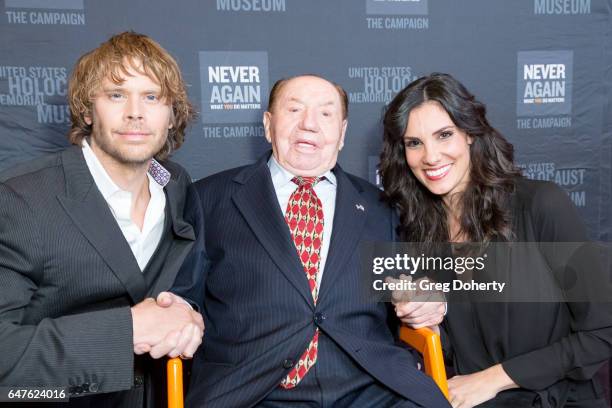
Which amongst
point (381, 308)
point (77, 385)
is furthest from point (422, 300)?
point (77, 385)

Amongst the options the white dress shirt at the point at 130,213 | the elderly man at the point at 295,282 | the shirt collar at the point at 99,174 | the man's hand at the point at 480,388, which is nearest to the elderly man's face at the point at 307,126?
the elderly man at the point at 295,282

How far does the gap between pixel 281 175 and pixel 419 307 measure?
68 cm

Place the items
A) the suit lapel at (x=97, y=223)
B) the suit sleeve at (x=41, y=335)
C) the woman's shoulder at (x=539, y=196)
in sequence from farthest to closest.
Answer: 1. the woman's shoulder at (x=539, y=196)
2. the suit lapel at (x=97, y=223)
3. the suit sleeve at (x=41, y=335)

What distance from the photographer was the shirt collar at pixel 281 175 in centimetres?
212

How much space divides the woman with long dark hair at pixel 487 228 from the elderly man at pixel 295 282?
22cm

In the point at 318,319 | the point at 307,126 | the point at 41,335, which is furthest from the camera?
the point at 307,126

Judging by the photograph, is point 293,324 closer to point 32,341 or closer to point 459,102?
point 32,341

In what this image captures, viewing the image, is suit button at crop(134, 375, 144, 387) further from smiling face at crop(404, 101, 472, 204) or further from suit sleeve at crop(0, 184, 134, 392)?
smiling face at crop(404, 101, 472, 204)

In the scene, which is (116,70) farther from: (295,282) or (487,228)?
(487,228)

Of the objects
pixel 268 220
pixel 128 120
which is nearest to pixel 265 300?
pixel 268 220

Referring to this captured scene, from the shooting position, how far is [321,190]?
7.00 feet

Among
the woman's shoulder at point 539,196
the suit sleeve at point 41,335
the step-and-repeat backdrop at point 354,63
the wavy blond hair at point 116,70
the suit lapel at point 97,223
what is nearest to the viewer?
the suit sleeve at point 41,335

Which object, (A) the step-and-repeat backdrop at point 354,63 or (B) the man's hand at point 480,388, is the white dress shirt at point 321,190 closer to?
(B) the man's hand at point 480,388

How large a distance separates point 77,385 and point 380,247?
109cm
